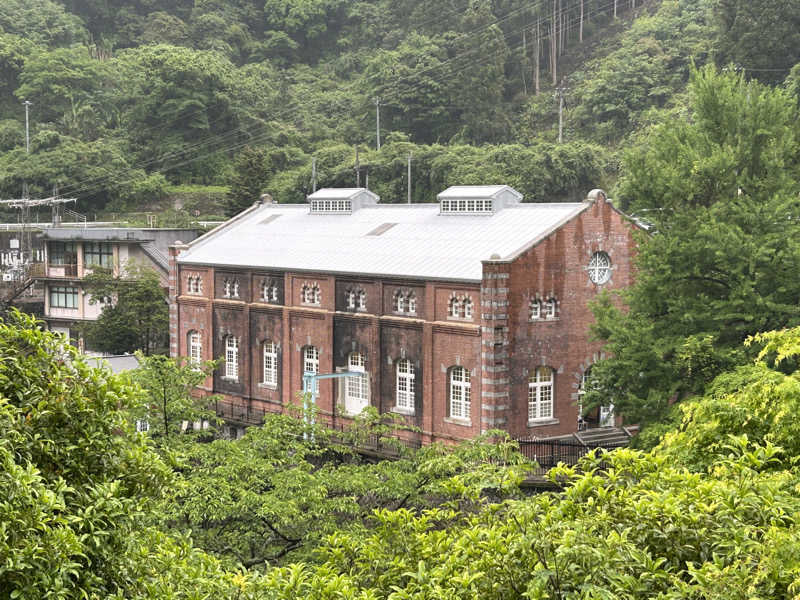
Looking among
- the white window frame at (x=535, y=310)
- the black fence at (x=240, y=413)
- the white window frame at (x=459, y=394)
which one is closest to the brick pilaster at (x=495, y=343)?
the white window frame at (x=459, y=394)

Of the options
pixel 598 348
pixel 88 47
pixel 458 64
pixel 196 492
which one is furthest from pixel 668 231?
pixel 88 47

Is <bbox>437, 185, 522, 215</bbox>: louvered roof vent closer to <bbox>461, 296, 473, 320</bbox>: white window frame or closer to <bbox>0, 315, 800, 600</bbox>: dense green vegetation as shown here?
<bbox>461, 296, 473, 320</bbox>: white window frame

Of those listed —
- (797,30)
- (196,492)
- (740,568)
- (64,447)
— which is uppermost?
(797,30)

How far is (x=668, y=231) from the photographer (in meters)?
30.4

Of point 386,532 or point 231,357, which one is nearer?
point 386,532

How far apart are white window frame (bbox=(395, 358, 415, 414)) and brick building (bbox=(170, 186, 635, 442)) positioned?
5 cm

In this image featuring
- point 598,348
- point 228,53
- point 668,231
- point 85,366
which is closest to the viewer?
point 85,366

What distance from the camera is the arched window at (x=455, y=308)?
36.1 meters

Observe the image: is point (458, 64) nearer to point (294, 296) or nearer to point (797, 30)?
point (797, 30)

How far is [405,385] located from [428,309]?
3.01 m

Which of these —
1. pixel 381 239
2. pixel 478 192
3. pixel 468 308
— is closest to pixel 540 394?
pixel 468 308

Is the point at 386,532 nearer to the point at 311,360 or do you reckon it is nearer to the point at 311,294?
the point at 311,360

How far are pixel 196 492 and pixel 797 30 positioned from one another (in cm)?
5641

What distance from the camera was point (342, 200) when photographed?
47625 mm
